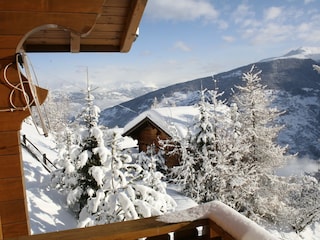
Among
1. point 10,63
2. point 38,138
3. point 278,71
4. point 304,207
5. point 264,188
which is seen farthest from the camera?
point 278,71

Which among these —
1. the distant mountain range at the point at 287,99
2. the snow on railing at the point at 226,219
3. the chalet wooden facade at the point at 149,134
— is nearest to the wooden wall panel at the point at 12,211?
the snow on railing at the point at 226,219

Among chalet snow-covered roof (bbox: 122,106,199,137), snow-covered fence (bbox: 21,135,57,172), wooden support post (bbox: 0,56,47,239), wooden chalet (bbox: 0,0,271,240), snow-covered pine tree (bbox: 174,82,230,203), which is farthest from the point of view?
chalet snow-covered roof (bbox: 122,106,199,137)

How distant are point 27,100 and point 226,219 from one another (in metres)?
1.47

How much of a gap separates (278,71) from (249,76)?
77.1 metres

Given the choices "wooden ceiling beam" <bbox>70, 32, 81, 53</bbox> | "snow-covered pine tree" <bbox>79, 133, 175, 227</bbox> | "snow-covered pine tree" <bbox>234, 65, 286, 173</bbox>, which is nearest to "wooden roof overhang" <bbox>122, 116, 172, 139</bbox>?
"snow-covered pine tree" <bbox>234, 65, 286, 173</bbox>

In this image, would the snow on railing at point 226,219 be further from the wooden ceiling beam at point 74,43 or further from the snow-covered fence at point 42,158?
the snow-covered fence at point 42,158

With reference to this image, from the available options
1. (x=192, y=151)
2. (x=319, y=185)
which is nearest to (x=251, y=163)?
(x=192, y=151)

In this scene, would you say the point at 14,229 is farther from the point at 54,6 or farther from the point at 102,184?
the point at 102,184

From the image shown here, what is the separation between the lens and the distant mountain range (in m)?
57.6

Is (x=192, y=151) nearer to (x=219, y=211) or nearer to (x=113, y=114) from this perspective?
(x=219, y=211)

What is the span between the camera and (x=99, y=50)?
286 centimetres

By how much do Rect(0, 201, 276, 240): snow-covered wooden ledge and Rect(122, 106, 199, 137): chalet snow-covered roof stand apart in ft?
40.8

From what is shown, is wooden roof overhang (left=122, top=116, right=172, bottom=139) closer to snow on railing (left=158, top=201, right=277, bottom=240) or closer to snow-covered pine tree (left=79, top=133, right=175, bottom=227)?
snow-covered pine tree (left=79, top=133, right=175, bottom=227)

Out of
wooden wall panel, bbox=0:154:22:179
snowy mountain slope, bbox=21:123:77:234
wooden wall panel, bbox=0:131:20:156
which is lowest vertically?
snowy mountain slope, bbox=21:123:77:234
